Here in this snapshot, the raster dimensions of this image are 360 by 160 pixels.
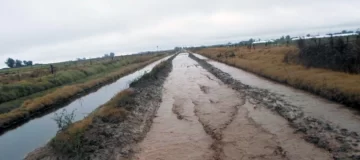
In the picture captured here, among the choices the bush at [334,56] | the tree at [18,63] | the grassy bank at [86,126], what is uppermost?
the bush at [334,56]

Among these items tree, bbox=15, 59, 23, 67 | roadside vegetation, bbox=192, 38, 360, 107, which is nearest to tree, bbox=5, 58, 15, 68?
tree, bbox=15, 59, 23, 67

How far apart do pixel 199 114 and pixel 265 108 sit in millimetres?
3468

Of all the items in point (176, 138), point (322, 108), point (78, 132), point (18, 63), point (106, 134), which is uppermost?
point (78, 132)

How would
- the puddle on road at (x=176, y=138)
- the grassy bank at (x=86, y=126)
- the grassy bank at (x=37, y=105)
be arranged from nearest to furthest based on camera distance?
the puddle on road at (x=176, y=138) → the grassy bank at (x=86, y=126) → the grassy bank at (x=37, y=105)

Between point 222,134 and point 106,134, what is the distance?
16.0 ft

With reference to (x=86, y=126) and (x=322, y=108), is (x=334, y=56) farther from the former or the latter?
(x=86, y=126)

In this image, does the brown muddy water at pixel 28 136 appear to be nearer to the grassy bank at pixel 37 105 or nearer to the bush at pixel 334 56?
the grassy bank at pixel 37 105

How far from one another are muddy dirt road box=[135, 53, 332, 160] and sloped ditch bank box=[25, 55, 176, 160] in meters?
0.63

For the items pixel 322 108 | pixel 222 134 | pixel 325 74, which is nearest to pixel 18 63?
pixel 325 74

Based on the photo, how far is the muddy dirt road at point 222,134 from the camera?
38.9 ft

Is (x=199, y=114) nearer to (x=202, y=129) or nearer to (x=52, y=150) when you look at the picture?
(x=202, y=129)

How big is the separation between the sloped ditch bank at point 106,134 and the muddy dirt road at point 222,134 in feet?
2.07

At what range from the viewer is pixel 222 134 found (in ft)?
47.6

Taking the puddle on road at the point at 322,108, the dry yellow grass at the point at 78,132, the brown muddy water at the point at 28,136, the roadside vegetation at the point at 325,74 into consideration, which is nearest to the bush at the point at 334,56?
the roadside vegetation at the point at 325,74
